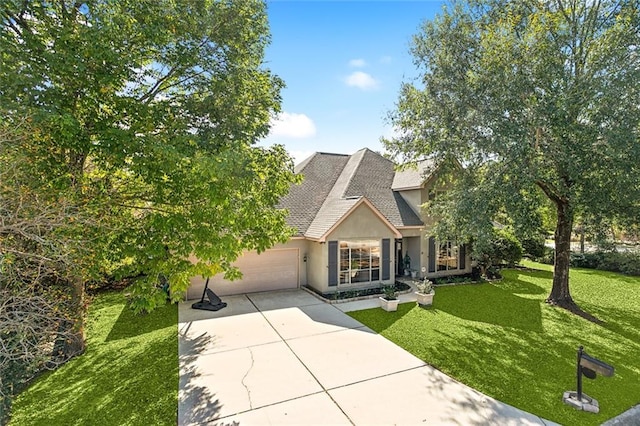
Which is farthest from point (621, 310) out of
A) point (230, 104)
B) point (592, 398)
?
point (230, 104)

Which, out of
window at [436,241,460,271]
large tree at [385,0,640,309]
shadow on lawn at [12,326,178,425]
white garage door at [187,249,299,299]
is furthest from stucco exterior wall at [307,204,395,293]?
shadow on lawn at [12,326,178,425]

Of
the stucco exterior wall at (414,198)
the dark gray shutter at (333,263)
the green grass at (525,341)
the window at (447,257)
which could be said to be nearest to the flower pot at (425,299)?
the green grass at (525,341)

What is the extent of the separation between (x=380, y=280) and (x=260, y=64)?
11483 millimetres

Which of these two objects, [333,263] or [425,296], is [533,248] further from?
[333,263]

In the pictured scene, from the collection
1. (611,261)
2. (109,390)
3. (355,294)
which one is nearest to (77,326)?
(109,390)

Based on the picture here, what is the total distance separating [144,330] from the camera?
34.9 ft

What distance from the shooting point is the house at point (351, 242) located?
14.8m

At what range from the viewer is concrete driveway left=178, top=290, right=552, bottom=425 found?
20.0ft

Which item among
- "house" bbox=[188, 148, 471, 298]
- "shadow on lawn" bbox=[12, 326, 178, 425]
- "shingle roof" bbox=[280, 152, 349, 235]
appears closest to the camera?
"shadow on lawn" bbox=[12, 326, 178, 425]

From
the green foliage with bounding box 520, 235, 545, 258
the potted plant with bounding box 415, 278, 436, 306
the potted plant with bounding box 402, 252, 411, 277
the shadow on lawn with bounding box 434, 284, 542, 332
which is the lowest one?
the shadow on lawn with bounding box 434, 284, 542, 332

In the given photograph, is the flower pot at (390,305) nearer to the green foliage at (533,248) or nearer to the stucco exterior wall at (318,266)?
the stucco exterior wall at (318,266)

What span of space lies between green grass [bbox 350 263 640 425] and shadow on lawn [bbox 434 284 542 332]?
37 mm

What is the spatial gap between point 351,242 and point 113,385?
10.6m

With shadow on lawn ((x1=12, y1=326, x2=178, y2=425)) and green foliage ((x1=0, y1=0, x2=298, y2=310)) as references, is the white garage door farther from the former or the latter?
green foliage ((x1=0, y1=0, x2=298, y2=310))
